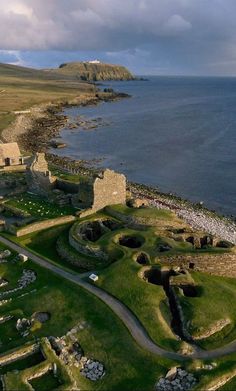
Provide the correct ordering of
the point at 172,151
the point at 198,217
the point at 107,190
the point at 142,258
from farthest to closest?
the point at 172,151
the point at 198,217
the point at 107,190
the point at 142,258

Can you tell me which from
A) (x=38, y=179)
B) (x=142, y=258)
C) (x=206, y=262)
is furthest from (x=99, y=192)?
(x=206, y=262)

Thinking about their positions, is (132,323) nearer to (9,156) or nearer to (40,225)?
(40,225)

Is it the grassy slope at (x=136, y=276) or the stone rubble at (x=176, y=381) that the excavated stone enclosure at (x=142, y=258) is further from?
the stone rubble at (x=176, y=381)

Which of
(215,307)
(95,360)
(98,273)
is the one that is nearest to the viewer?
(95,360)

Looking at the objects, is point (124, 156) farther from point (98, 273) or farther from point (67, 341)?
point (67, 341)

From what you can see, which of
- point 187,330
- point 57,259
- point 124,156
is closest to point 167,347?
point 187,330

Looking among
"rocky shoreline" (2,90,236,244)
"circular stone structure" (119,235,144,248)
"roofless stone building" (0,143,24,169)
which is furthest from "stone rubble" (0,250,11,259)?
"roofless stone building" (0,143,24,169)

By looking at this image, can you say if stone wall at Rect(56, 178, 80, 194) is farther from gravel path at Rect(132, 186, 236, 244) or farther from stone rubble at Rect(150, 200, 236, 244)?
stone rubble at Rect(150, 200, 236, 244)
